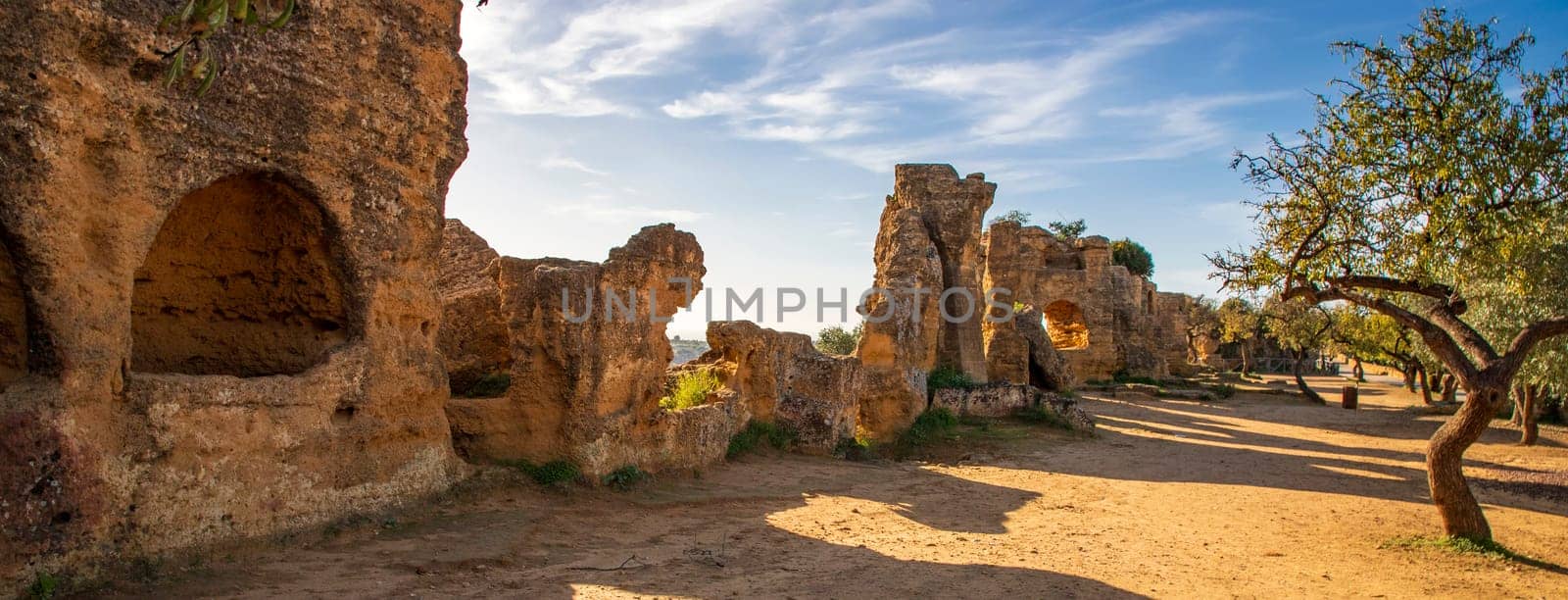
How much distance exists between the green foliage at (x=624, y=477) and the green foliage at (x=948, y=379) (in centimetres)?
811

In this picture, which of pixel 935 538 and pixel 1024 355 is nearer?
pixel 935 538

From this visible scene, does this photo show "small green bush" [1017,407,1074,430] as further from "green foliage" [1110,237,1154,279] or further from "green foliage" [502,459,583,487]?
"green foliage" [1110,237,1154,279]

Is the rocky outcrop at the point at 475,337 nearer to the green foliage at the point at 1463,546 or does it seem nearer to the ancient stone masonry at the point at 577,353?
the ancient stone masonry at the point at 577,353

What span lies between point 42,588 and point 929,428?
11039 millimetres

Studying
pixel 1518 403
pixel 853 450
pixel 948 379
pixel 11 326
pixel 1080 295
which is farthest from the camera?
pixel 1080 295

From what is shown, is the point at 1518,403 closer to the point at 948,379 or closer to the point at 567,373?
the point at 948,379

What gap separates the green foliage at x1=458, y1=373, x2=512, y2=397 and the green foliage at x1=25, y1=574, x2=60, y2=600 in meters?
4.48

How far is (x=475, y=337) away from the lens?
→ 9242mm

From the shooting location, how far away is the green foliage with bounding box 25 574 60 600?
4.49m

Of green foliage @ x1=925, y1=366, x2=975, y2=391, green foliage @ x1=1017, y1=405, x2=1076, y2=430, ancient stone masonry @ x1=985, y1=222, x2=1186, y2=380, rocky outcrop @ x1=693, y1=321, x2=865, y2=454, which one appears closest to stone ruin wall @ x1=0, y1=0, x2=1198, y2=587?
rocky outcrop @ x1=693, y1=321, x2=865, y2=454

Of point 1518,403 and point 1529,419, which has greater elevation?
point 1518,403

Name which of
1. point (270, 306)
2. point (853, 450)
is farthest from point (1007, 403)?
point (270, 306)

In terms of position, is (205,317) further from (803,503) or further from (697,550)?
(803,503)

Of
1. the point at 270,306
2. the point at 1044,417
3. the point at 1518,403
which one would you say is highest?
the point at 270,306
